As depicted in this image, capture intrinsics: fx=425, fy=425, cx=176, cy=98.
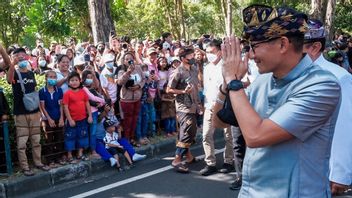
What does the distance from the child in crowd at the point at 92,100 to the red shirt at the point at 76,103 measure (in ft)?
0.47

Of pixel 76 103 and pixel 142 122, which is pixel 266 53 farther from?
pixel 142 122

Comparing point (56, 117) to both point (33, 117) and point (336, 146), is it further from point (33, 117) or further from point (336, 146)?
point (336, 146)

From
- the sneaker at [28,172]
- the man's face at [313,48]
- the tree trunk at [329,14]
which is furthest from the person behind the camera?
the tree trunk at [329,14]

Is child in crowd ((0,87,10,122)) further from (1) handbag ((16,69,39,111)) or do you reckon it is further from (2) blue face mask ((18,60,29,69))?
(2) blue face mask ((18,60,29,69))

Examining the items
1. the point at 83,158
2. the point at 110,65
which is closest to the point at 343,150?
the point at 83,158

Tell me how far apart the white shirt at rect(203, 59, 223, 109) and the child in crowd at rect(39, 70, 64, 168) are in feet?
6.64

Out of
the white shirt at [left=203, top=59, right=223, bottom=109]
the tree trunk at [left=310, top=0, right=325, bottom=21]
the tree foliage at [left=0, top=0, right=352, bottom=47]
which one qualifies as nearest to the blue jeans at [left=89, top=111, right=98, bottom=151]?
the white shirt at [left=203, top=59, right=223, bottom=109]

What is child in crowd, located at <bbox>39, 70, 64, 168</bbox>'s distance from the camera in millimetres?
5777

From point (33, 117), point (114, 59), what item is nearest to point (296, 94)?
point (33, 117)

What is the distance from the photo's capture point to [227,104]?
2021mm

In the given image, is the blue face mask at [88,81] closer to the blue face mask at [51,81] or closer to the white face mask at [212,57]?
the blue face mask at [51,81]

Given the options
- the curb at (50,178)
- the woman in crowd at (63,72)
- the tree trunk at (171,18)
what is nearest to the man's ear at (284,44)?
the curb at (50,178)

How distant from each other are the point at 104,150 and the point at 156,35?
3295 centimetres

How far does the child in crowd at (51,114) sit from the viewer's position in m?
5.78
